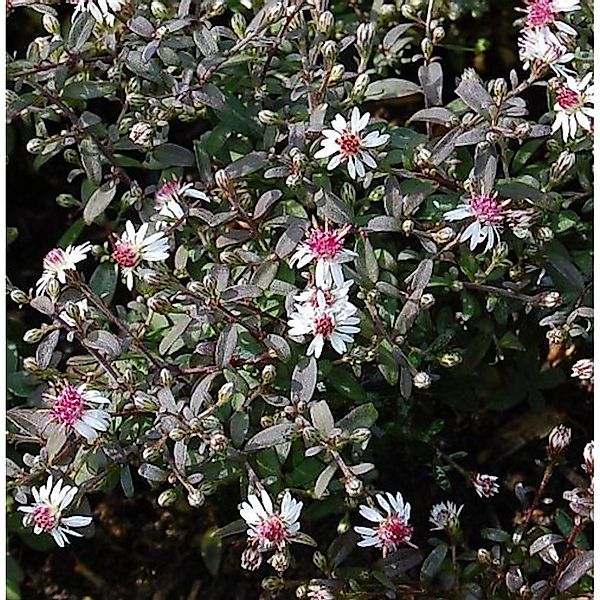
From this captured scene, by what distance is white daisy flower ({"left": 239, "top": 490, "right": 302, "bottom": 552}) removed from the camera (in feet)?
4.93

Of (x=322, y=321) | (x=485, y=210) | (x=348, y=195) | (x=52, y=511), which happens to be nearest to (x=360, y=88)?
(x=348, y=195)

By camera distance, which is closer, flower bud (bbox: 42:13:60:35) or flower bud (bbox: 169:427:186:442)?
flower bud (bbox: 169:427:186:442)

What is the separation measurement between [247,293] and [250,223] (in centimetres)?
15

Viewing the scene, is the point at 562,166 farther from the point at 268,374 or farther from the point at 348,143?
the point at 268,374

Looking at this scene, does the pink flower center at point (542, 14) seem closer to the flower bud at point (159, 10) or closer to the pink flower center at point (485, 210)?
the pink flower center at point (485, 210)

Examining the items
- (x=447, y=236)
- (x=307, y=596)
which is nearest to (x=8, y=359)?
(x=307, y=596)

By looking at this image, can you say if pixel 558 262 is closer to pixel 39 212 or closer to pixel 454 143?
pixel 454 143

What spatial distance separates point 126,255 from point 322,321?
0.32 m

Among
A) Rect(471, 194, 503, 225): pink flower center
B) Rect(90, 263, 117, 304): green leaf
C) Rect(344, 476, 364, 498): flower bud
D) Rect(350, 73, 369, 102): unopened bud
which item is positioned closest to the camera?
Rect(344, 476, 364, 498): flower bud

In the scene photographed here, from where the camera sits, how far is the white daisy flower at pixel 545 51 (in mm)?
1591

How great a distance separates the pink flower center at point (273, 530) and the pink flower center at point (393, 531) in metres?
0.17

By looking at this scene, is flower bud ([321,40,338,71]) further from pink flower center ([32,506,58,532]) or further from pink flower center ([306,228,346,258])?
pink flower center ([32,506,58,532])

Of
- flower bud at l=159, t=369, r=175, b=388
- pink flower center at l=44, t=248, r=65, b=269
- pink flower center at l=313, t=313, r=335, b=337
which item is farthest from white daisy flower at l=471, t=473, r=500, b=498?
pink flower center at l=44, t=248, r=65, b=269

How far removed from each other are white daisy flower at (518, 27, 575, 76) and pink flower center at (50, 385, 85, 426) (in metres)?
0.85
